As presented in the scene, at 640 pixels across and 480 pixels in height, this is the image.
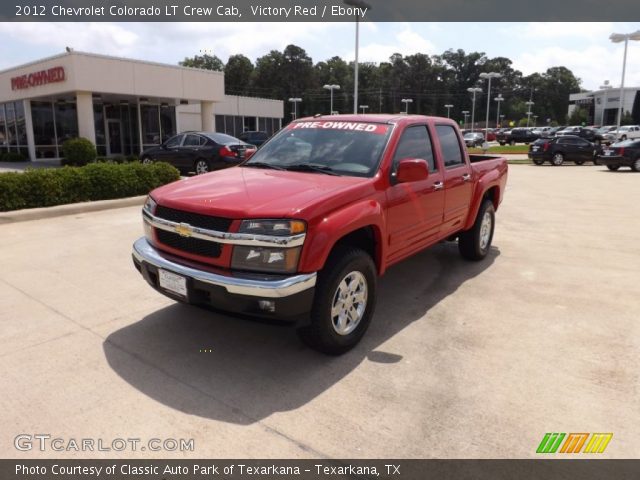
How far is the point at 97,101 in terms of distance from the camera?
1019 inches

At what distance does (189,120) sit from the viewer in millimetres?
36781

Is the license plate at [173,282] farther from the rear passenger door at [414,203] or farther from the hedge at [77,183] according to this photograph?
the hedge at [77,183]

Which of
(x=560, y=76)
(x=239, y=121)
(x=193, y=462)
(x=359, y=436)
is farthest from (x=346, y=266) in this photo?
(x=560, y=76)

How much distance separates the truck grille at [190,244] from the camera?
3666 millimetres

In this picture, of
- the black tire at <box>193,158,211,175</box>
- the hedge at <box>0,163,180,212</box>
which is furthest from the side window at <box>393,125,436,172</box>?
the black tire at <box>193,158,211,175</box>

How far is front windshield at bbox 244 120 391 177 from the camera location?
4.51 metres

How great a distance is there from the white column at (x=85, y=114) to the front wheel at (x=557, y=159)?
22.8m

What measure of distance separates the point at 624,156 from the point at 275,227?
2407 centimetres

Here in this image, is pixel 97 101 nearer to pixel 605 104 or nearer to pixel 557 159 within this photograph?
Result: pixel 557 159

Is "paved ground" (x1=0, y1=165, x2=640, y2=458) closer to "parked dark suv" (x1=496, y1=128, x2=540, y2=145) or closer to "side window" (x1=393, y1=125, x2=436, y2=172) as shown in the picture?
"side window" (x1=393, y1=125, x2=436, y2=172)

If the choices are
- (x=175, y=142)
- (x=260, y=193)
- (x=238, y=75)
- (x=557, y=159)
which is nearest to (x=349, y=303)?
(x=260, y=193)

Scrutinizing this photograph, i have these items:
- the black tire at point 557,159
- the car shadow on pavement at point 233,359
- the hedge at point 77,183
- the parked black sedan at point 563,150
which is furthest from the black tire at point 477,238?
the black tire at point 557,159

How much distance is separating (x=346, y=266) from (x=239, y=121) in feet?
140

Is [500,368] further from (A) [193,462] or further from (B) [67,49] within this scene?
(B) [67,49]
